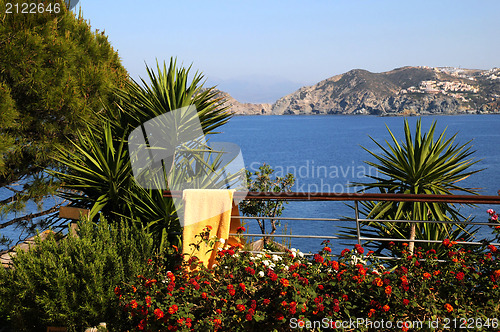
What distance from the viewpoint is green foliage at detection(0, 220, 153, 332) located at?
3277mm

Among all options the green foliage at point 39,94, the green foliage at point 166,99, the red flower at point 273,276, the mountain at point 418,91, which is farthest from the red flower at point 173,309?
the mountain at point 418,91

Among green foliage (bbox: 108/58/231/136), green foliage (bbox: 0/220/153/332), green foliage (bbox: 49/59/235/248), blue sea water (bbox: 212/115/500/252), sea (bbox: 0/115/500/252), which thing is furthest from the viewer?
blue sea water (bbox: 212/115/500/252)

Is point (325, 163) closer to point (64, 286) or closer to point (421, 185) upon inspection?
→ point (421, 185)

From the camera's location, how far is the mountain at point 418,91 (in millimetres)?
116938

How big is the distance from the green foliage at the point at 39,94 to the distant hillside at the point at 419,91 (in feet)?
380

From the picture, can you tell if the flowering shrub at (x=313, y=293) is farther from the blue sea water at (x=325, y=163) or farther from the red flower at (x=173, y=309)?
the blue sea water at (x=325, y=163)

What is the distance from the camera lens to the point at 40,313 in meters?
3.36

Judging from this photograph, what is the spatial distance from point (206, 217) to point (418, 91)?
124m

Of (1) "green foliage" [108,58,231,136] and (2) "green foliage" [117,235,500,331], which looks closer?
(2) "green foliage" [117,235,500,331]

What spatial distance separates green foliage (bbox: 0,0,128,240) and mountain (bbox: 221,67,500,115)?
114 metres

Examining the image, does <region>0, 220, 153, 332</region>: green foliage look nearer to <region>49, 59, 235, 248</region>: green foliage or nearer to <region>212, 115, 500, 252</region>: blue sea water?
<region>49, 59, 235, 248</region>: green foliage

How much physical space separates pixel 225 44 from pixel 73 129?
13.6 metres

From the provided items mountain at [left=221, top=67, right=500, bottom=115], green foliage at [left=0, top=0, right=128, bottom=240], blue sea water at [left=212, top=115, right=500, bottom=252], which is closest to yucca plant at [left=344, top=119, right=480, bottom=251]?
green foliage at [left=0, top=0, right=128, bottom=240]

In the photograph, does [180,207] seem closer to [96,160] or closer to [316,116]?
[96,160]
